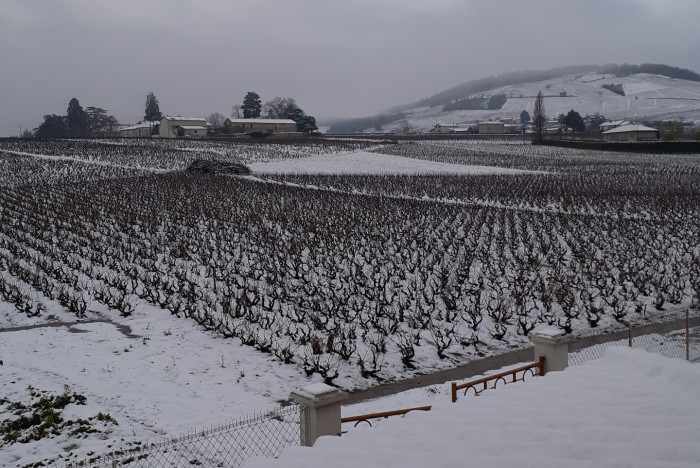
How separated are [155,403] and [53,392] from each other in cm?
186

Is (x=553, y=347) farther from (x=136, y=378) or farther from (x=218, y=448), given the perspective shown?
(x=136, y=378)

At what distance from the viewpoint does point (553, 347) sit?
934 cm

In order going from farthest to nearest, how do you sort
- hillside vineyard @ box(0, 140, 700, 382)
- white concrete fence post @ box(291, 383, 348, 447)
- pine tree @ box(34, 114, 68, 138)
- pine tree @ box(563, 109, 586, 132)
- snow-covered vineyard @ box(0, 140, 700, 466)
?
pine tree @ box(563, 109, 586, 132) → pine tree @ box(34, 114, 68, 138) → hillside vineyard @ box(0, 140, 700, 382) → snow-covered vineyard @ box(0, 140, 700, 466) → white concrete fence post @ box(291, 383, 348, 447)

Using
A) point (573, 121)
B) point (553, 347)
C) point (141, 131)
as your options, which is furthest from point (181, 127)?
point (553, 347)

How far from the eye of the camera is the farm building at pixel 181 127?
99.9 meters

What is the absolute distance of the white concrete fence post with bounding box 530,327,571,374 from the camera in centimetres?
933

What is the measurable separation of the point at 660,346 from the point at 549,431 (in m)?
8.08

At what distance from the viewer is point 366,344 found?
1318cm

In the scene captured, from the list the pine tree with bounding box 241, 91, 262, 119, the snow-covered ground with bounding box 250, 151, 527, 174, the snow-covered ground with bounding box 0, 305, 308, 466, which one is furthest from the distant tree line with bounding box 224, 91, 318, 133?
the snow-covered ground with bounding box 0, 305, 308, 466

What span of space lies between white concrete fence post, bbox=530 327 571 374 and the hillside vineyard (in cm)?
337

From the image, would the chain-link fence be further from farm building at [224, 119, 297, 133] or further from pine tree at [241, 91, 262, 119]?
pine tree at [241, 91, 262, 119]

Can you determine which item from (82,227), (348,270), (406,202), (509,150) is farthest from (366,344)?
(509,150)

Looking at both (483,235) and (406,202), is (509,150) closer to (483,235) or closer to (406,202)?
(406,202)

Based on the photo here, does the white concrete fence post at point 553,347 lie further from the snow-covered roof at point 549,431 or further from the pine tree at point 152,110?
the pine tree at point 152,110
